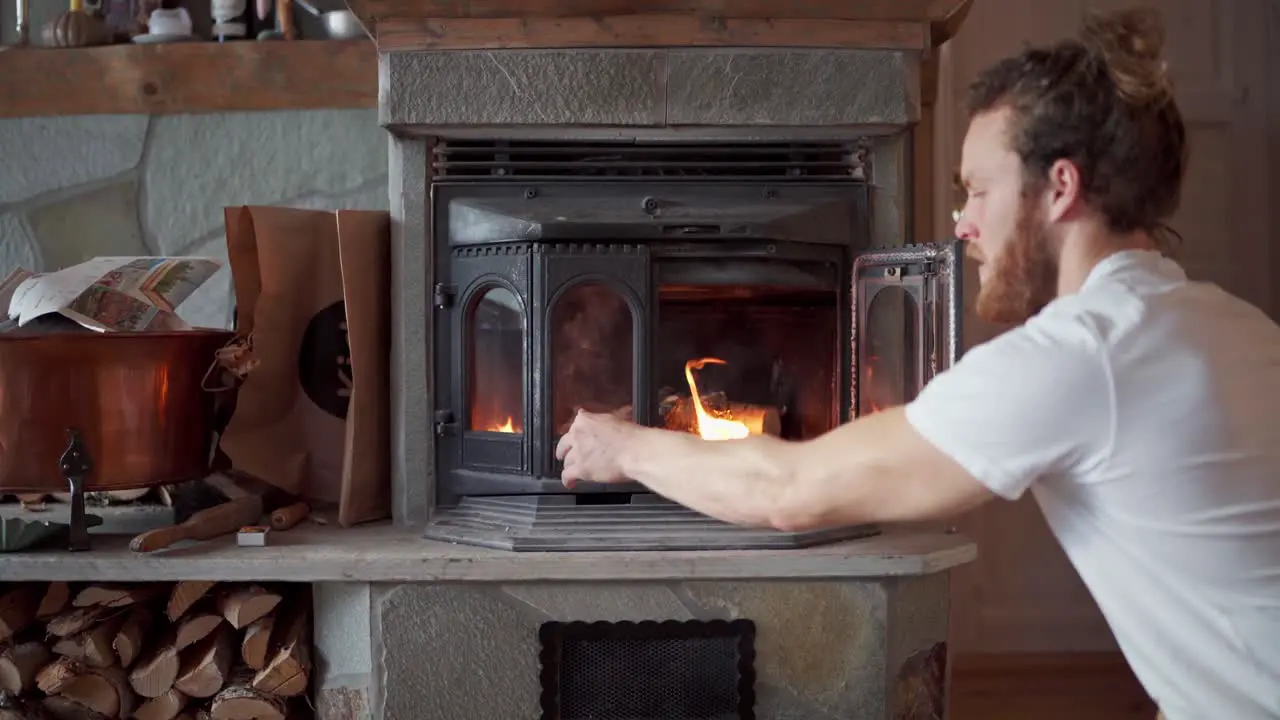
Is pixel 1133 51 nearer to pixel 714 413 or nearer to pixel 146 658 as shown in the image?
pixel 714 413

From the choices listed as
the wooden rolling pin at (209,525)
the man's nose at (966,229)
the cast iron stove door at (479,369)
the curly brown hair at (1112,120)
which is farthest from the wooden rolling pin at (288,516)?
the curly brown hair at (1112,120)

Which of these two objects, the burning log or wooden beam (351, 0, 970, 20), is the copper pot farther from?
the burning log

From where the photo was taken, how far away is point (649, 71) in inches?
77.4

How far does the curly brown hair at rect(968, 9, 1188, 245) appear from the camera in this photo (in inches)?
41.5

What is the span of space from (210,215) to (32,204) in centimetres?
41

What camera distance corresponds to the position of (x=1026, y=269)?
112cm

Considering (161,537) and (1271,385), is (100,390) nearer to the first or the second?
(161,537)

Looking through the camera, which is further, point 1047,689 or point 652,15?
point 1047,689

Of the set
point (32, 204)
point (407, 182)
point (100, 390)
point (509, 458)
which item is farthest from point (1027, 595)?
point (32, 204)

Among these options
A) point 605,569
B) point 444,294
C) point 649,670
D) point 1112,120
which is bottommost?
point 649,670

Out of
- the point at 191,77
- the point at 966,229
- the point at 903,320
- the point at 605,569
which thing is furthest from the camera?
the point at 191,77

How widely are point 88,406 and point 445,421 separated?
23.3 inches

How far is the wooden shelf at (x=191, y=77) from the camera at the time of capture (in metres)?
2.43

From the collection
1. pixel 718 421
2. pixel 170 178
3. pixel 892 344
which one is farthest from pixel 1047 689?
pixel 170 178
